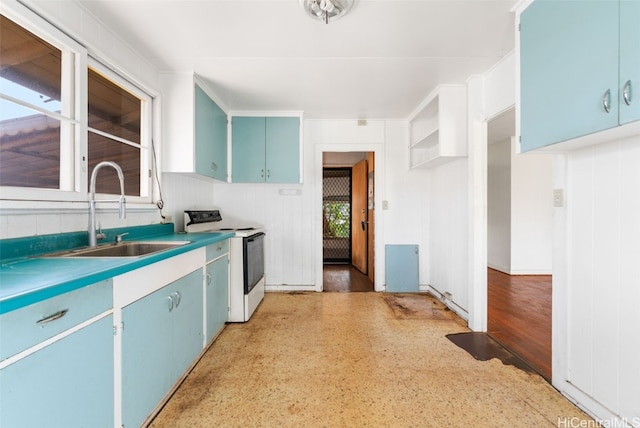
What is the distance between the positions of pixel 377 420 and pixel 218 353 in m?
1.30

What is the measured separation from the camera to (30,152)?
142 cm

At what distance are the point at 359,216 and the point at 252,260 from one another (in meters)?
2.54

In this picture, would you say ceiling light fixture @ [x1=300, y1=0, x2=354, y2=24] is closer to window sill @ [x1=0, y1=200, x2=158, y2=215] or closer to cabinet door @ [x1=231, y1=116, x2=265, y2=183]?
window sill @ [x1=0, y1=200, x2=158, y2=215]

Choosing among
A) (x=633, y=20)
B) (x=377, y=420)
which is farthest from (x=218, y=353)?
(x=633, y=20)

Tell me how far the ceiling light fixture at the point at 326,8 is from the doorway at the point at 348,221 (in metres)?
2.45

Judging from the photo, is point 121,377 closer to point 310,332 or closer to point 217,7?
point 310,332

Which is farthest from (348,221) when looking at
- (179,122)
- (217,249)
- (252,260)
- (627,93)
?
(627,93)

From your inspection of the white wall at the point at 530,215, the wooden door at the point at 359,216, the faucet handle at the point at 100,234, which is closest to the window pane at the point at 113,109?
the faucet handle at the point at 100,234

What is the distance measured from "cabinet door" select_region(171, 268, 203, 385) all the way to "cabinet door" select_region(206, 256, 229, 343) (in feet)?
0.52

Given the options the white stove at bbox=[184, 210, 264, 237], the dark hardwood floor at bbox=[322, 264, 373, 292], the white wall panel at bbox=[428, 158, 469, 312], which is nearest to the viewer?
the white stove at bbox=[184, 210, 264, 237]

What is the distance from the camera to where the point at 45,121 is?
4.86 feet

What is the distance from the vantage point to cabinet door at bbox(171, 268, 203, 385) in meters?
1.66

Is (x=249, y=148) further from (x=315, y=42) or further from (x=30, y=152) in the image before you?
(x=30, y=152)

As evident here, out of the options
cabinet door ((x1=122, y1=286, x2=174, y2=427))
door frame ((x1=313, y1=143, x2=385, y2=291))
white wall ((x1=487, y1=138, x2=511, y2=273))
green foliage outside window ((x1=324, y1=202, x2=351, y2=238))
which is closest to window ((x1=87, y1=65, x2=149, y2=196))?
cabinet door ((x1=122, y1=286, x2=174, y2=427))
